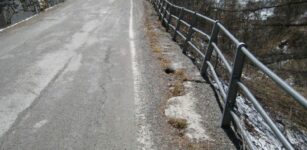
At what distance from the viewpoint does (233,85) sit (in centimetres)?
498

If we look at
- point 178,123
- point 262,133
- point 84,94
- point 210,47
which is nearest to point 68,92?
point 84,94

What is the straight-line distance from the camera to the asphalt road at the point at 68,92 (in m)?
4.95

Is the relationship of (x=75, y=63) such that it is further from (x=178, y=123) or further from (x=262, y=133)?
(x=262, y=133)

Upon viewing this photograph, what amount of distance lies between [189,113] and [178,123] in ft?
1.52

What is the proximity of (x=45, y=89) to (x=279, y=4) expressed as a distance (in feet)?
33.4

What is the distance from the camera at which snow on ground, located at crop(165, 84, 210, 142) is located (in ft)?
16.6

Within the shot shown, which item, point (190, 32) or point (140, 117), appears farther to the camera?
point (190, 32)

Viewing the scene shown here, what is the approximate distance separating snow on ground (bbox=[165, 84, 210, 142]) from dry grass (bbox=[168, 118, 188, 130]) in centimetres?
6

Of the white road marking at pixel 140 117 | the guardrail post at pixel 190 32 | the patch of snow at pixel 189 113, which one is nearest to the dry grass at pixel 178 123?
the patch of snow at pixel 189 113

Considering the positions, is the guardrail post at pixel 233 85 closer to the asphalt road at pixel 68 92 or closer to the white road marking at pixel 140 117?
the white road marking at pixel 140 117

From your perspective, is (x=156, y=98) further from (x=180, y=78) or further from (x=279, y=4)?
(x=279, y=4)

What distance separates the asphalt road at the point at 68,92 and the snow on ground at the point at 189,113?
580mm

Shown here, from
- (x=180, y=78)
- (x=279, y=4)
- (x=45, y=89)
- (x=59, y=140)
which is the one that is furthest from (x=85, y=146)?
(x=279, y=4)

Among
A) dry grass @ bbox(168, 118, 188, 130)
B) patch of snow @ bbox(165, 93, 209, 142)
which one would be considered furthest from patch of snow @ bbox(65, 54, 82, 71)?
dry grass @ bbox(168, 118, 188, 130)
